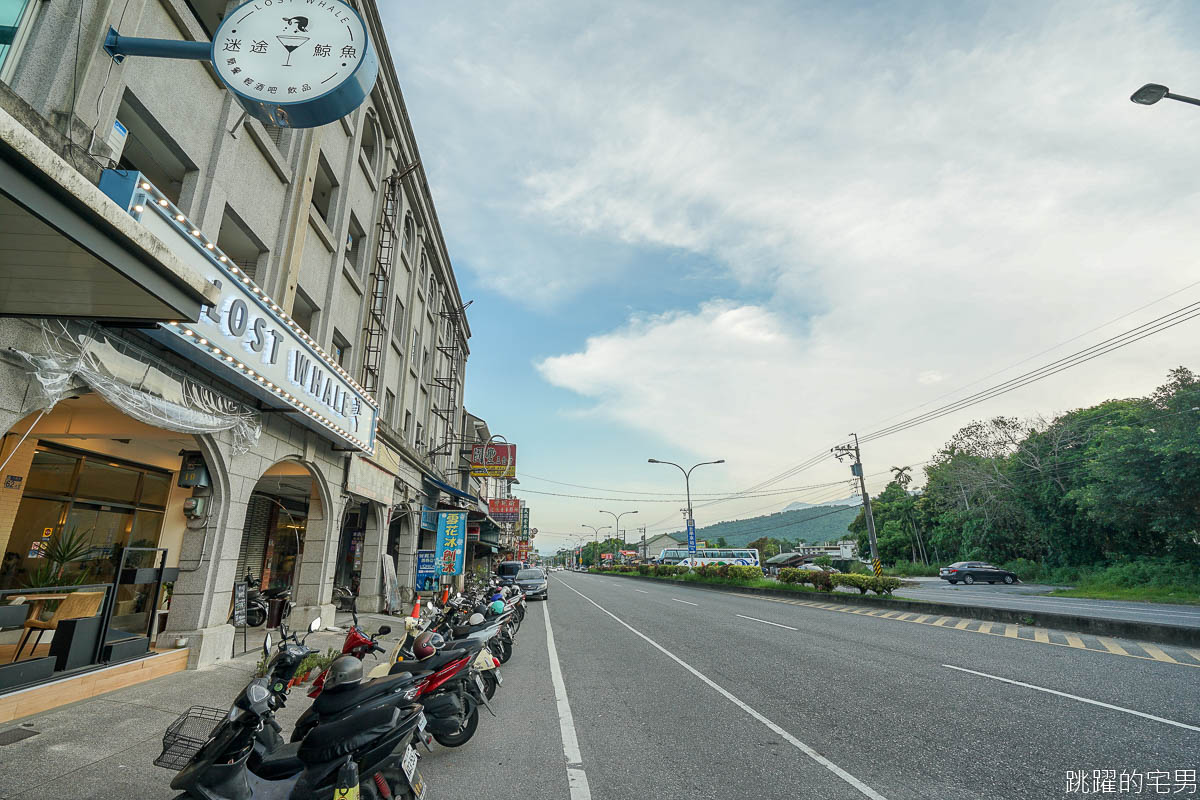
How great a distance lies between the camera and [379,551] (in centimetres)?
1543

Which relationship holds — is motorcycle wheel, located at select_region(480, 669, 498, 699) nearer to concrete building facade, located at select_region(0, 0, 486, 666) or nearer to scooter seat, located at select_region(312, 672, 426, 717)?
scooter seat, located at select_region(312, 672, 426, 717)

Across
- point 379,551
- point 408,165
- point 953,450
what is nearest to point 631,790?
point 379,551

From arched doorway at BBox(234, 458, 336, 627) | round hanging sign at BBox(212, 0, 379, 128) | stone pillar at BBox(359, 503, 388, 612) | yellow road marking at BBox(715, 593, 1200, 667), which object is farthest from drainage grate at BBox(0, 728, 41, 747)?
yellow road marking at BBox(715, 593, 1200, 667)

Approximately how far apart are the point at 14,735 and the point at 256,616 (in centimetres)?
809

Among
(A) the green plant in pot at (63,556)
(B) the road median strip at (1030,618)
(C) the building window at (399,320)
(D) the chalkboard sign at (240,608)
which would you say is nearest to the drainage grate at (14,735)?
(D) the chalkboard sign at (240,608)

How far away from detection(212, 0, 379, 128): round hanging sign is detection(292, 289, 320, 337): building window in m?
7.32

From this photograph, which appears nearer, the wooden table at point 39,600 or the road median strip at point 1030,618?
the wooden table at point 39,600

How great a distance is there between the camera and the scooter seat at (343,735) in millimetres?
3621

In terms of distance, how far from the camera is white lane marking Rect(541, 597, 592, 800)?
4090 mm

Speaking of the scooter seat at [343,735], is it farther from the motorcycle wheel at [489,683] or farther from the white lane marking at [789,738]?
the white lane marking at [789,738]

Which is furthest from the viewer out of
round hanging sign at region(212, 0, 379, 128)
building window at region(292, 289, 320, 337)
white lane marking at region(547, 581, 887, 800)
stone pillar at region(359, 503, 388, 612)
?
stone pillar at region(359, 503, 388, 612)

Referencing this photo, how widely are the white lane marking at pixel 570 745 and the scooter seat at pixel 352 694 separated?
1590 mm

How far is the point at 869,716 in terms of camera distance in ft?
19.2

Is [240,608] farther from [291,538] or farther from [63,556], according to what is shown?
[291,538]
